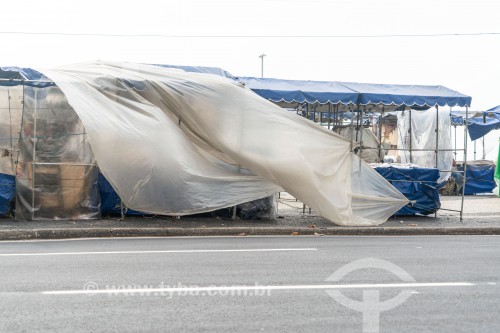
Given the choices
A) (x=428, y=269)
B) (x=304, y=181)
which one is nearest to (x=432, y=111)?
(x=304, y=181)

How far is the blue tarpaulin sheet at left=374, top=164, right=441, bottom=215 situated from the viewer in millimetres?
13344

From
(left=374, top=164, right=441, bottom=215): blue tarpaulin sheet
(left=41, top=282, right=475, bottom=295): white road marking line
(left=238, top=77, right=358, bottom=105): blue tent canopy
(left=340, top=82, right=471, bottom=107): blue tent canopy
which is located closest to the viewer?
(left=41, top=282, right=475, bottom=295): white road marking line

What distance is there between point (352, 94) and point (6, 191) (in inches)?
309

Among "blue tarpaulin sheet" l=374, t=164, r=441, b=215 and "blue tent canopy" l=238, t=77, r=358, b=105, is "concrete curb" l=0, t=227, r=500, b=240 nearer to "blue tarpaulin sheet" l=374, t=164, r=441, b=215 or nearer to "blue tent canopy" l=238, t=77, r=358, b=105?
"blue tarpaulin sheet" l=374, t=164, r=441, b=215

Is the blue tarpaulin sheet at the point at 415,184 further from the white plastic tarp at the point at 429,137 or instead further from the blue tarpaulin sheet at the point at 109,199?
the white plastic tarp at the point at 429,137

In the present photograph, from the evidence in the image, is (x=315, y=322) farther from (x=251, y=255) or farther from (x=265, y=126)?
(x=265, y=126)

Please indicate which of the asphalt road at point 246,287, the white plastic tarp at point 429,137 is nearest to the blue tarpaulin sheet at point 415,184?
the asphalt road at point 246,287

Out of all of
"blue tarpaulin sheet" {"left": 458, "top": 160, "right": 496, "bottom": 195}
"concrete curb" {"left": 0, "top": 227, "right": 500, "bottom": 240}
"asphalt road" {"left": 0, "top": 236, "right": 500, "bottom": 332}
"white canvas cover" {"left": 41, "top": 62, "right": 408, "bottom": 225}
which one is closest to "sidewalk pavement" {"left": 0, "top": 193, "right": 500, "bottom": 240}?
"concrete curb" {"left": 0, "top": 227, "right": 500, "bottom": 240}

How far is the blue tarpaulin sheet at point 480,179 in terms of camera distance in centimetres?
2155

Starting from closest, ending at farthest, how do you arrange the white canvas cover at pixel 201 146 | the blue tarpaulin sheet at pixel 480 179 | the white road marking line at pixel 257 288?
1. the white road marking line at pixel 257 288
2. the white canvas cover at pixel 201 146
3. the blue tarpaulin sheet at pixel 480 179

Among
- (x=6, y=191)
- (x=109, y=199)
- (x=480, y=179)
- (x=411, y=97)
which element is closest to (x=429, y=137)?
(x=480, y=179)

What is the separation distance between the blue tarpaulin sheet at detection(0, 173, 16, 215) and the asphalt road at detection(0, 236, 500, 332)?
2.03 meters

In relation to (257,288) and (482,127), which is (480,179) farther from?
(257,288)

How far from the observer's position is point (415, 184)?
1339 centimetres
